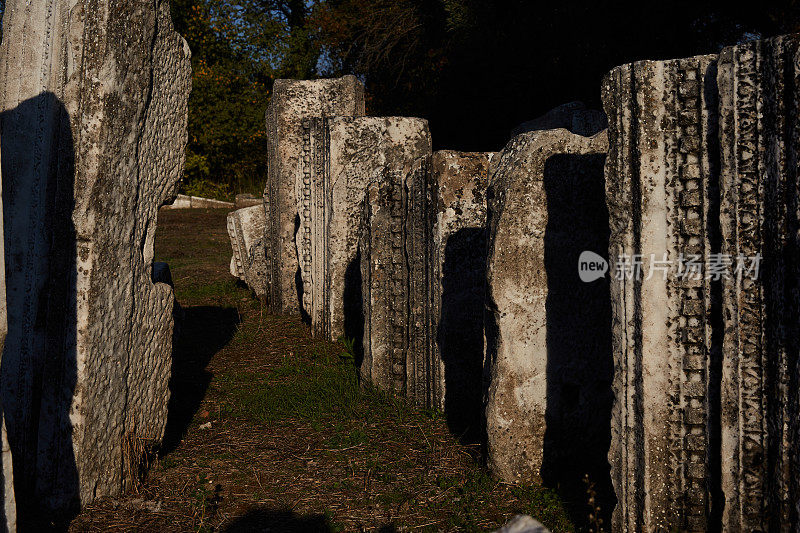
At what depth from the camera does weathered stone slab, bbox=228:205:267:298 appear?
28.1 feet

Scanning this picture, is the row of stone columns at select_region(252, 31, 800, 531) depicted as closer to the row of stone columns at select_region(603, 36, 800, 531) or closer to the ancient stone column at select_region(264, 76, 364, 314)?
the row of stone columns at select_region(603, 36, 800, 531)

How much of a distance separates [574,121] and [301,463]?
5.12m

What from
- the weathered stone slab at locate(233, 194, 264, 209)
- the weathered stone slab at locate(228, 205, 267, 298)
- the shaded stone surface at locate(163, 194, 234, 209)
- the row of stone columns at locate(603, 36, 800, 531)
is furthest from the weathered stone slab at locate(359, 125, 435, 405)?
the shaded stone surface at locate(163, 194, 234, 209)

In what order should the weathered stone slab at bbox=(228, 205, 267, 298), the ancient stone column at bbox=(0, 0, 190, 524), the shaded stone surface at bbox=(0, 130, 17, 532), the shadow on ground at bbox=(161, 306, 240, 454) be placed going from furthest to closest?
the weathered stone slab at bbox=(228, 205, 267, 298), the shadow on ground at bbox=(161, 306, 240, 454), the ancient stone column at bbox=(0, 0, 190, 524), the shaded stone surface at bbox=(0, 130, 17, 532)

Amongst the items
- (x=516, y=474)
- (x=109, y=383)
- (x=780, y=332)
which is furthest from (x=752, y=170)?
(x=109, y=383)

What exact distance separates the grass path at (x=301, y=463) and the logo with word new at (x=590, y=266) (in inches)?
41.2

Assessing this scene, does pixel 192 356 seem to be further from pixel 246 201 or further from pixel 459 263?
pixel 246 201

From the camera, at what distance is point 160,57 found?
3.86 m

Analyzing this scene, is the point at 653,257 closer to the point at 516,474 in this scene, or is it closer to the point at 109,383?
the point at 516,474

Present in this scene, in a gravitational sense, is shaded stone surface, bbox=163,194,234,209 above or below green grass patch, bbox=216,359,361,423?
above

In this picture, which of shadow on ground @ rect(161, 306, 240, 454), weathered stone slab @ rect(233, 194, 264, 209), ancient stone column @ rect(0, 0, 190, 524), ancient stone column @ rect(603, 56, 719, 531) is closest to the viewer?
ancient stone column @ rect(603, 56, 719, 531)

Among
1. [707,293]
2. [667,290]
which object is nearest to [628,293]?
[667,290]

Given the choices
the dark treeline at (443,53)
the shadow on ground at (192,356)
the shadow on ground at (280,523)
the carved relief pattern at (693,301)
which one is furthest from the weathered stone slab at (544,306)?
the dark treeline at (443,53)

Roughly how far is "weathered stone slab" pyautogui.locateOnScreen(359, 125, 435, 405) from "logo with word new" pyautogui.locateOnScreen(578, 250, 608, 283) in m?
1.27
